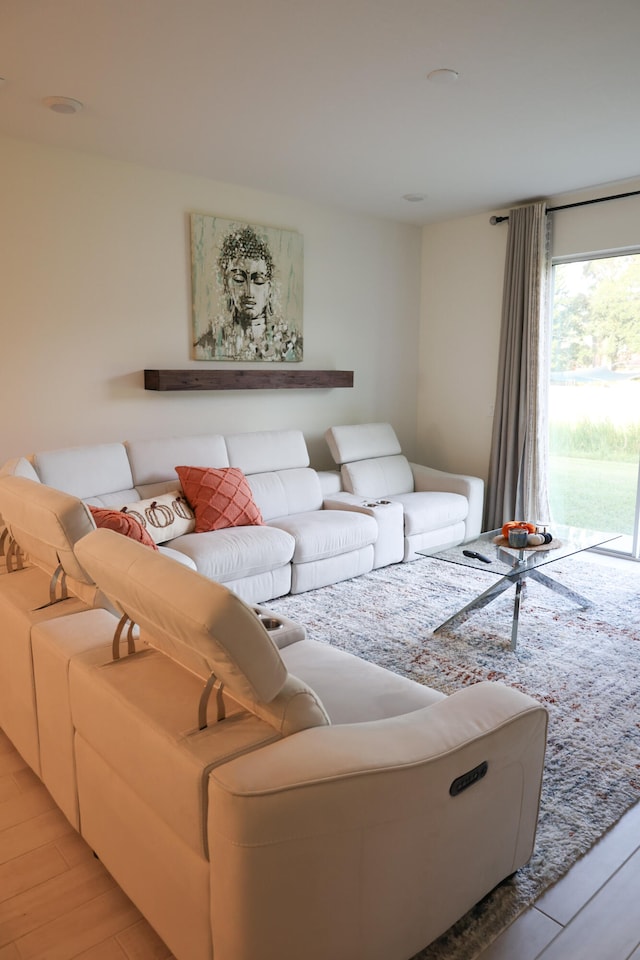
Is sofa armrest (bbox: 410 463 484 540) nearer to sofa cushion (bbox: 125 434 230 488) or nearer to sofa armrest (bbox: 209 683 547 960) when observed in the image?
Answer: sofa cushion (bbox: 125 434 230 488)

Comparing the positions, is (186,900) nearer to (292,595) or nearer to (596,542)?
(292,595)

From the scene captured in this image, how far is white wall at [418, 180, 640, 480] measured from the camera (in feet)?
18.2

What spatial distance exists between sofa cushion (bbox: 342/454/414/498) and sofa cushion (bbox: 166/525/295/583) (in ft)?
4.05

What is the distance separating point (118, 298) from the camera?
13.9 ft

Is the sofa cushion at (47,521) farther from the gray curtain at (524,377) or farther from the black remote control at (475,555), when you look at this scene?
the gray curtain at (524,377)

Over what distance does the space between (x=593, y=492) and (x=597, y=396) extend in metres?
0.74

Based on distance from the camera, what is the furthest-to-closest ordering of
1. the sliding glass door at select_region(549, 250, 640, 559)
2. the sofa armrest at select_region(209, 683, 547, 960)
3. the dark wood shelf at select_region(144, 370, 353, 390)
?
the sliding glass door at select_region(549, 250, 640, 559), the dark wood shelf at select_region(144, 370, 353, 390), the sofa armrest at select_region(209, 683, 547, 960)

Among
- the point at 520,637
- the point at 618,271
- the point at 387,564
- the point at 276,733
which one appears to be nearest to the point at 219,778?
the point at 276,733

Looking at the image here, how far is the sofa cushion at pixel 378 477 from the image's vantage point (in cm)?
508

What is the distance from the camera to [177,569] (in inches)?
59.9

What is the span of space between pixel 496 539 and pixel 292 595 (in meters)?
1.27

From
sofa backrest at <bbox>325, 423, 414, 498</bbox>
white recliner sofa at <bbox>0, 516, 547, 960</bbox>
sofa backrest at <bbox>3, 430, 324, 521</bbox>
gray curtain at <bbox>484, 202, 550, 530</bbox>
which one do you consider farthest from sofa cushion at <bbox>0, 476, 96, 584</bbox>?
gray curtain at <bbox>484, 202, 550, 530</bbox>

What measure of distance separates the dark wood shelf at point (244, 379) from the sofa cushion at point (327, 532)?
1053mm

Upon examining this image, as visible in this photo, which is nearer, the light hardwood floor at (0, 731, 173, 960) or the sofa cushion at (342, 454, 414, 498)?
the light hardwood floor at (0, 731, 173, 960)
